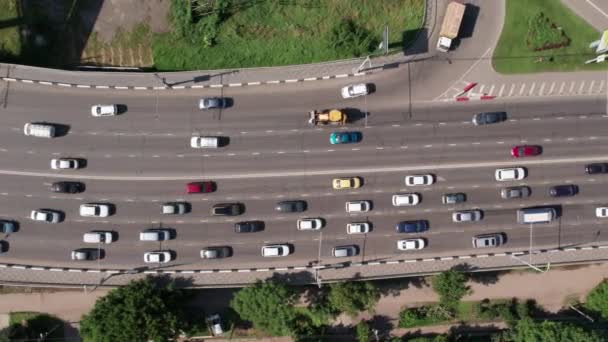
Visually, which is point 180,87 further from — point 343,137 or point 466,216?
point 466,216

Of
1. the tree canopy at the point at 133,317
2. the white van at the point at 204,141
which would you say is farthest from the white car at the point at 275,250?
the white van at the point at 204,141

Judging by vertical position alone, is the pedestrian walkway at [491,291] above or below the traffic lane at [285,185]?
below

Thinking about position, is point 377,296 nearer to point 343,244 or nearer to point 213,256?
point 343,244

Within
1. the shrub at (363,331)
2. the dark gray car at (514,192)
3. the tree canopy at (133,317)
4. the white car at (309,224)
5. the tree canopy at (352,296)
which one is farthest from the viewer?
the dark gray car at (514,192)

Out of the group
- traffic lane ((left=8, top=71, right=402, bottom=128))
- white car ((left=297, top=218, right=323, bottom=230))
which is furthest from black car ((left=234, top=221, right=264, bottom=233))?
traffic lane ((left=8, top=71, right=402, bottom=128))

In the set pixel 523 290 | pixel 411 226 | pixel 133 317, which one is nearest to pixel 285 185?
pixel 411 226

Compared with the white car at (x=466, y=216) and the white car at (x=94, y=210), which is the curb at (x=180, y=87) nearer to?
the white car at (x=94, y=210)

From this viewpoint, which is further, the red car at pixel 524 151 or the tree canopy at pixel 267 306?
the red car at pixel 524 151
